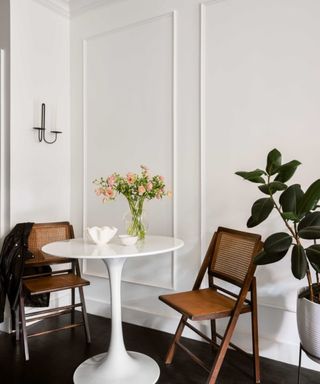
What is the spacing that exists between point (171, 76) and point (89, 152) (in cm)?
110

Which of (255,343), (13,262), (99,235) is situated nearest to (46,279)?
(13,262)

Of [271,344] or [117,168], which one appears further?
[117,168]

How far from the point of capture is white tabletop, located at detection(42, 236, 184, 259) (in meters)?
1.95

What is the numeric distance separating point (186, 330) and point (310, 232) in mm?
1496

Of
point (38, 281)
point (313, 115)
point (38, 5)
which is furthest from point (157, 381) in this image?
point (38, 5)

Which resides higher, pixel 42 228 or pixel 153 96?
pixel 153 96

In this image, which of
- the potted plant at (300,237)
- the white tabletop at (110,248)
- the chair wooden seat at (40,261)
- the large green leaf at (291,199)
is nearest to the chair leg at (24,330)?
the chair wooden seat at (40,261)

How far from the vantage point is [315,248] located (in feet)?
5.86

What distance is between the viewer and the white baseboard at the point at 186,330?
7.71 ft

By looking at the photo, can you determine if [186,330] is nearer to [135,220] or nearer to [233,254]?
[233,254]

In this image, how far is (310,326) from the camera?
1.84 meters

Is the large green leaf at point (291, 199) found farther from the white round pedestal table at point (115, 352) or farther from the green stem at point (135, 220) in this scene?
the green stem at point (135, 220)

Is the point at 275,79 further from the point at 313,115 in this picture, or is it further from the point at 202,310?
the point at 202,310

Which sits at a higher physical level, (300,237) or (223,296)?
(300,237)
